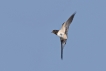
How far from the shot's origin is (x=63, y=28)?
24.8 meters

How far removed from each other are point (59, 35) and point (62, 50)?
131 centimetres

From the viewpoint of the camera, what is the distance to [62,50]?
25656 mm

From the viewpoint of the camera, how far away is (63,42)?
25.2 meters

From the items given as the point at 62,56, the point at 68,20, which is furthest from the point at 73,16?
Result: the point at 62,56

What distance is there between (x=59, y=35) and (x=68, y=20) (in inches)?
33.3

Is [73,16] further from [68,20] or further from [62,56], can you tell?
[62,56]

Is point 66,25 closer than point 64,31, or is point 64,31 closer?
point 64,31

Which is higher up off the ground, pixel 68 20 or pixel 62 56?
pixel 68 20

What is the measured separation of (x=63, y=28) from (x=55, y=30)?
16.3 inches

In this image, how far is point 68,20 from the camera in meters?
24.8

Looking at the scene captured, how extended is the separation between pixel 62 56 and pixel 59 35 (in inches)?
44.9

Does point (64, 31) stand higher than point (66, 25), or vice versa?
point (66, 25)

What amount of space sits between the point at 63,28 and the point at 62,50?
1.40m

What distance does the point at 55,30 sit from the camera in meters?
24.6
